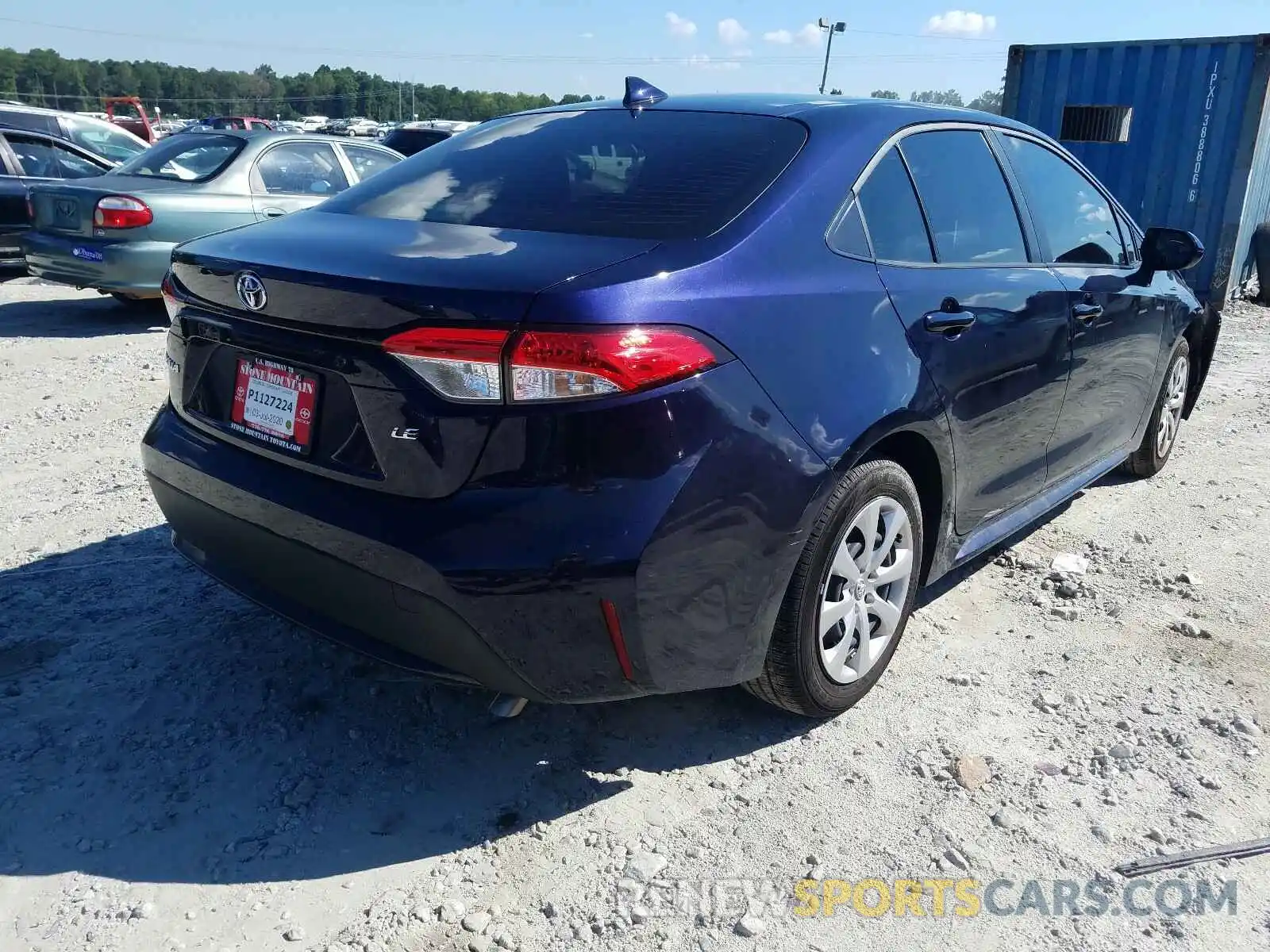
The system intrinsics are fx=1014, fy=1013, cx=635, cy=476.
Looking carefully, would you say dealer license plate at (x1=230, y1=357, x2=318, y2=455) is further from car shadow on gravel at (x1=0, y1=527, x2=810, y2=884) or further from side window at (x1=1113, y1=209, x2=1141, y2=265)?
side window at (x1=1113, y1=209, x2=1141, y2=265)

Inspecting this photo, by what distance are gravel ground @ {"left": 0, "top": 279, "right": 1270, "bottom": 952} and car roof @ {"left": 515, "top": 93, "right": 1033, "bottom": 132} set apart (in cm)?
168

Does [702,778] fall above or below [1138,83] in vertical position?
below

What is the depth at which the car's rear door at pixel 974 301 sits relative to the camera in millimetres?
2816

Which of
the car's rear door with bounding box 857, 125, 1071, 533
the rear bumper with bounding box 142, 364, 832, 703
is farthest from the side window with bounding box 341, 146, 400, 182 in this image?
the rear bumper with bounding box 142, 364, 832, 703

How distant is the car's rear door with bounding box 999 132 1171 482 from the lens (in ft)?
11.9

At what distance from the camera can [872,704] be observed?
9.85ft

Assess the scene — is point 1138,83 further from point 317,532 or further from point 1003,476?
point 317,532

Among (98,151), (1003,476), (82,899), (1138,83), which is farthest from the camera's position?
(98,151)

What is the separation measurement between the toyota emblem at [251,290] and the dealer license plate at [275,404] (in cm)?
13

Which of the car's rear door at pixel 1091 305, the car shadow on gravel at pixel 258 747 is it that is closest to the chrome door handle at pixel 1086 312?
the car's rear door at pixel 1091 305

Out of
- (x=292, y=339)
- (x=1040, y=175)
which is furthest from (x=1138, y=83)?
(x=292, y=339)

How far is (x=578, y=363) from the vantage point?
6.71ft

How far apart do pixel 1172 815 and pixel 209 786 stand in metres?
2.39

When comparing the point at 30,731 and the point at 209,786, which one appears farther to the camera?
the point at 30,731
